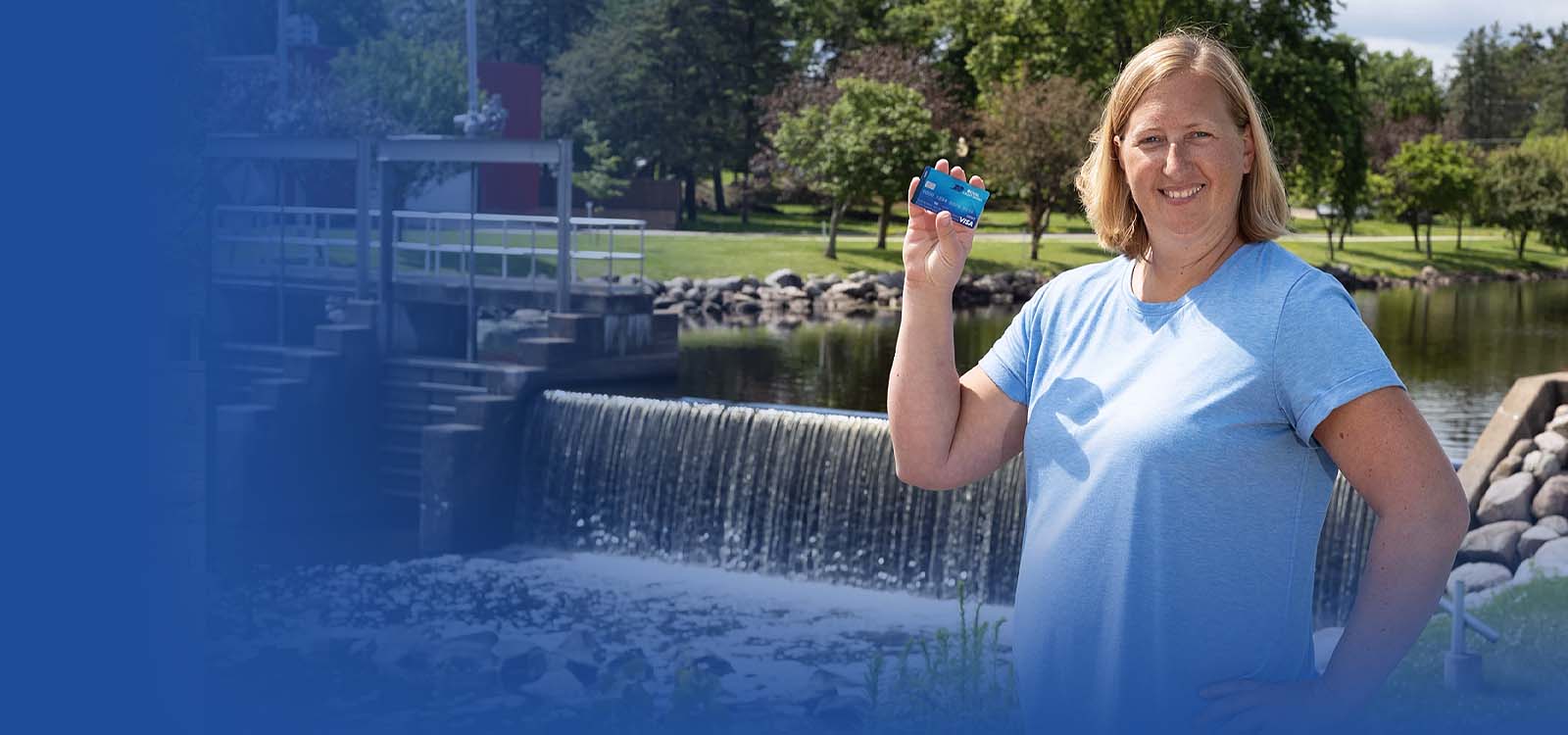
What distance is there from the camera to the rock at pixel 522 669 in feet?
30.3

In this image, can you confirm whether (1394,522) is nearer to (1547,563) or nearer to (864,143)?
(1547,563)

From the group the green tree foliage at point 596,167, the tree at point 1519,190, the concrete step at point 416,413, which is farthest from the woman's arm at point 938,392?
the tree at point 1519,190

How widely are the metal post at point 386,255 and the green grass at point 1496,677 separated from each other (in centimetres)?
1104

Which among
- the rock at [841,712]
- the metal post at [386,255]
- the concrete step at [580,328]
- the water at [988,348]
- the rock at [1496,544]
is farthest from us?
the water at [988,348]

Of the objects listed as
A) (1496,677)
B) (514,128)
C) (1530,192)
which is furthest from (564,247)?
(1530,192)

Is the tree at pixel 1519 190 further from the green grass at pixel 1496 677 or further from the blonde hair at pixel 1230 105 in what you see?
the blonde hair at pixel 1230 105

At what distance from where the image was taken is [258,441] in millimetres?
13828

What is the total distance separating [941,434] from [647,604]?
923 centimetres

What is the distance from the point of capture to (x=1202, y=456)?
189 centimetres

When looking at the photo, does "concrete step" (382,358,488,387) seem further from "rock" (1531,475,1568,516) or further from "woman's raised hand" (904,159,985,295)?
"woman's raised hand" (904,159,985,295)

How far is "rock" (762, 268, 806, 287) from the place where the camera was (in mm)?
30406

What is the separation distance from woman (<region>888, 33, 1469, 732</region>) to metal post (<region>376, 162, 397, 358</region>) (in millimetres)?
14284

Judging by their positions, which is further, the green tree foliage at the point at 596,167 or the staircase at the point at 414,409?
the green tree foliage at the point at 596,167

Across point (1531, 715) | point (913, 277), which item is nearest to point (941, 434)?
point (913, 277)
